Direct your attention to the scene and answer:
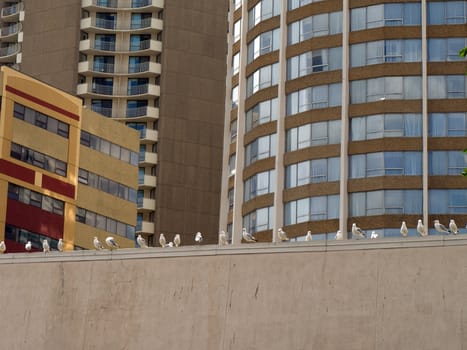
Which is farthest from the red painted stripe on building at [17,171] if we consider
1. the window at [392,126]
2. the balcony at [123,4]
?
the balcony at [123,4]

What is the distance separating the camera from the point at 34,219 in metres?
97.6

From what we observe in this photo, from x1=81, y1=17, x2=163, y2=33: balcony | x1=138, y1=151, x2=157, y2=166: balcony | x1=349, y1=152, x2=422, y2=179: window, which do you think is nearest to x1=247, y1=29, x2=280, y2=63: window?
x1=349, y1=152, x2=422, y2=179: window

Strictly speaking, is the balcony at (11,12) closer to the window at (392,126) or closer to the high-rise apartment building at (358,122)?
the high-rise apartment building at (358,122)

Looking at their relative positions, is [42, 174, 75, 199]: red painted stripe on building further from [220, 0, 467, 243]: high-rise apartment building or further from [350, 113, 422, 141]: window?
[350, 113, 422, 141]: window

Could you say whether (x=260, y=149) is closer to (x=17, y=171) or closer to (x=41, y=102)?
(x=41, y=102)

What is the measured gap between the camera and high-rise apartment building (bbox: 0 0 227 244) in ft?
433

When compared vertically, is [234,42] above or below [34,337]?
above

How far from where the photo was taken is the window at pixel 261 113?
100m

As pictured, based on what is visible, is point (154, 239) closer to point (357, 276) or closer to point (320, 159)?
point (320, 159)

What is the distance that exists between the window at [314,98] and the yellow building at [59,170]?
1619cm

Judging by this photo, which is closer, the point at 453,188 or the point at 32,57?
the point at 453,188

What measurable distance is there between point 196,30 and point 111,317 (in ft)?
268

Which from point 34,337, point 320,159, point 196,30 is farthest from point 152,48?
point 34,337

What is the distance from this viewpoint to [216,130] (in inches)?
5315
